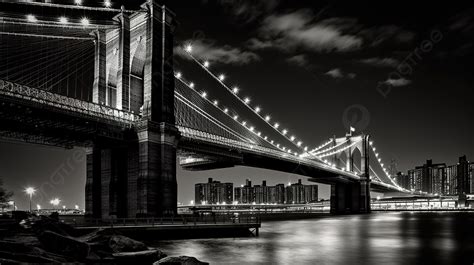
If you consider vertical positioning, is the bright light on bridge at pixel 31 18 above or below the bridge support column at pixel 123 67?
above

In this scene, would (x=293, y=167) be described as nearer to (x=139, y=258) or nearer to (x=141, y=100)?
(x=141, y=100)

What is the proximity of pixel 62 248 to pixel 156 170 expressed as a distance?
72.3 ft

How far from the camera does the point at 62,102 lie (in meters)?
38.1

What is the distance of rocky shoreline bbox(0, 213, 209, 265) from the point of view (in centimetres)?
1708

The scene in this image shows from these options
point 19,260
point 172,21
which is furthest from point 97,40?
point 19,260

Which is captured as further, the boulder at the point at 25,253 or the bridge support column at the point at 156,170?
the bridge support column at the point at 156,170

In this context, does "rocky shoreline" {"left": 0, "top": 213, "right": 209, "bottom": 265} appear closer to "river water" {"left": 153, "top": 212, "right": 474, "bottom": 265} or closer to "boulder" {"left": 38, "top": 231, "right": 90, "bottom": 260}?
"boulder" {"left": 38, "top": 231, "right": 90, "bottom": 260}

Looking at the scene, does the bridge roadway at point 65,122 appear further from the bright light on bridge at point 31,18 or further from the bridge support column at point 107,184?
the bright light on bridge at point 31,18

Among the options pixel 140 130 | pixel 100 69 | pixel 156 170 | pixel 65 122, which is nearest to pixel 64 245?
pixel 65 122

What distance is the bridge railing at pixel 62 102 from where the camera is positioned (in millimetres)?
34475

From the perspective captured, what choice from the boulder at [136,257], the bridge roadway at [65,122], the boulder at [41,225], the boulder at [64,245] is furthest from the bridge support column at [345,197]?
the boulder at [64,245]

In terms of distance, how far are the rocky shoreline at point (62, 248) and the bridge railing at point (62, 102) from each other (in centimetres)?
1346

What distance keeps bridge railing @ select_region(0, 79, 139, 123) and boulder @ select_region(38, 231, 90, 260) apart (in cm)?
1772

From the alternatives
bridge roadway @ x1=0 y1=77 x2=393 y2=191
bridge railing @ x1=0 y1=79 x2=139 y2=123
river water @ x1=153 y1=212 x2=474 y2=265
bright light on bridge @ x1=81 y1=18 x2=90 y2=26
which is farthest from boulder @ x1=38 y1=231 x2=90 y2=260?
bright light on bridge @ x1=81 y1=18 x2=90 y2=26
